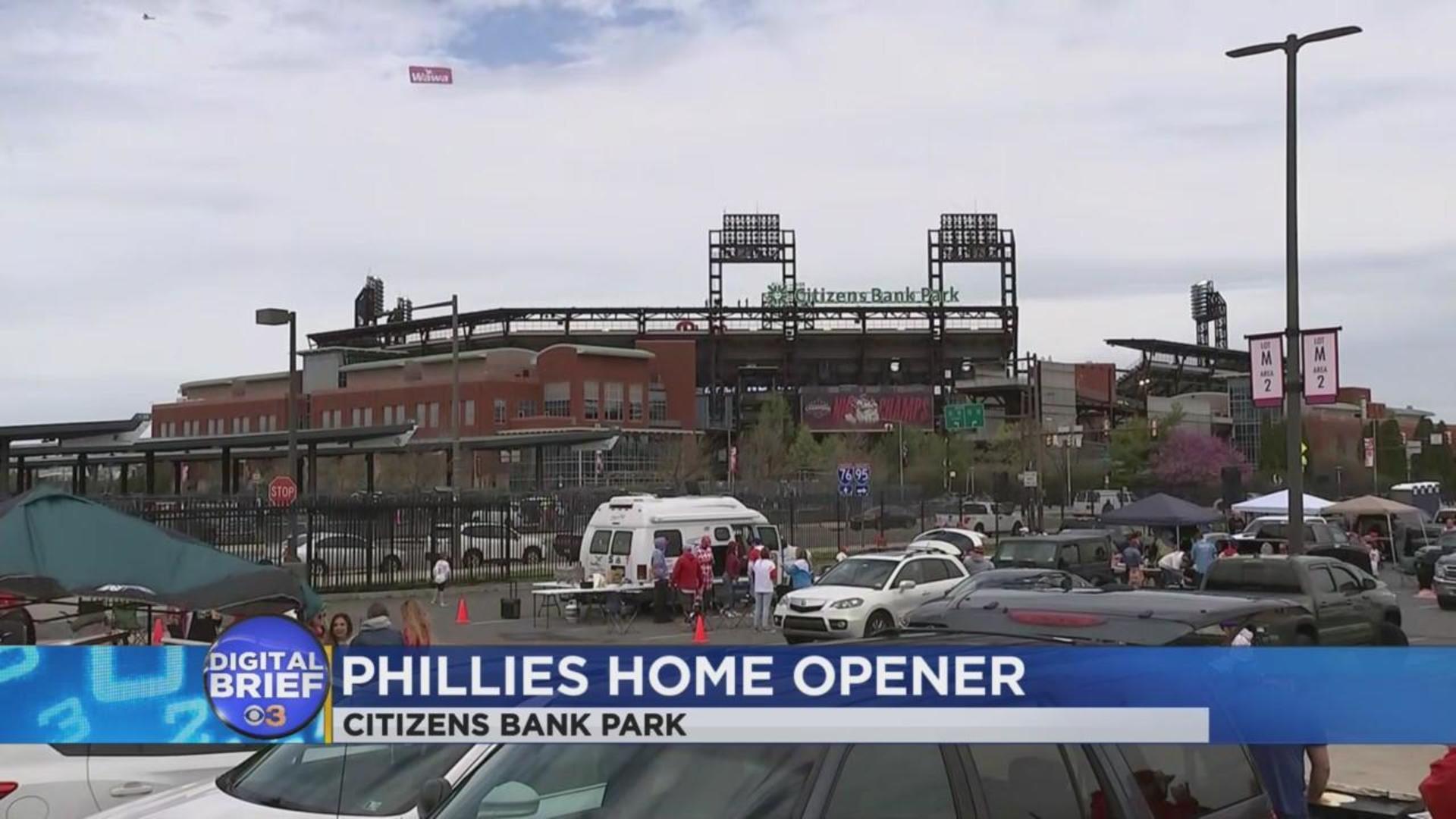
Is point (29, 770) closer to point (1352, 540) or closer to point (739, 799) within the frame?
point (739, 799)

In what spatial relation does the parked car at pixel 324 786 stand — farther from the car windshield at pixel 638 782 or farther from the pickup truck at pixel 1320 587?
the pickup truck at pixel 1320 587

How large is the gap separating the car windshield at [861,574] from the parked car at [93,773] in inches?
602

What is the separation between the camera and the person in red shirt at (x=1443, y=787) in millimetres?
4988

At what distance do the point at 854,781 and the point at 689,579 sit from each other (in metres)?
19.8

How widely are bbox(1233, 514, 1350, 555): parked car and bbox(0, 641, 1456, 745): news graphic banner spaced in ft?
80.5

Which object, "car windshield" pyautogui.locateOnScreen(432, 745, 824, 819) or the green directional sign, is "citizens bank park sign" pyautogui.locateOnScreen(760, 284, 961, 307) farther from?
"car windshield" pyautogui.locateOnScreen(432, 745, 824, 819)

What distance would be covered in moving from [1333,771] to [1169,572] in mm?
15728

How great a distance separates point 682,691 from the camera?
15.4ft

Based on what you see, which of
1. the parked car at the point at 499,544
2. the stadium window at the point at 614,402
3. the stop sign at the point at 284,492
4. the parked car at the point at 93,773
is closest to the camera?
the parked car at the point at 93,773

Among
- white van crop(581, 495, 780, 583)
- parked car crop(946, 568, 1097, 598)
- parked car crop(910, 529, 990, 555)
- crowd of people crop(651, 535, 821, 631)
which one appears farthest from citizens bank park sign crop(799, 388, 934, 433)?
parked car crop(946, 568, 1097, 598)

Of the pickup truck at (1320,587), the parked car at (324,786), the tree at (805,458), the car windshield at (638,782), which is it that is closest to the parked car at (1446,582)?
the pickup truck at (1320,587)

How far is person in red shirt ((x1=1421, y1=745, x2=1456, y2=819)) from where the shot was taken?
499 centimetres

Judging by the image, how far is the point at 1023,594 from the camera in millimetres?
7176

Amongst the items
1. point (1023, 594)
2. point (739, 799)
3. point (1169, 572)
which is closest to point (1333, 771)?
point (1023, 594)
